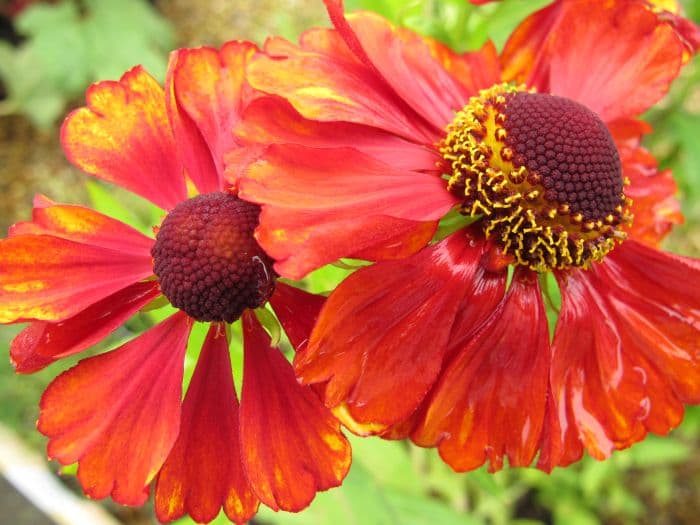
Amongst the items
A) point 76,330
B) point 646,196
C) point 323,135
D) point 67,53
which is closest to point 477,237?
point 323,135

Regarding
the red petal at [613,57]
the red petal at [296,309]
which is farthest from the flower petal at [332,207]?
the red petal at [613,57]

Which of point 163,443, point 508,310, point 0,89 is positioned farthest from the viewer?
point 0,89

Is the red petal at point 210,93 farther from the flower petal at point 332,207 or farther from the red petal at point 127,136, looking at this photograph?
the flower petal at point 332,207

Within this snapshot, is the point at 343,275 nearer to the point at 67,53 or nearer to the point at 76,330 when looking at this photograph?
the point at 76,330

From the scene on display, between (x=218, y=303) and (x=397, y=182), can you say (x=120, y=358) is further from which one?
(x=397, y=182)

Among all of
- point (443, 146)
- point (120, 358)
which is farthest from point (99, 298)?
point (443, 146)

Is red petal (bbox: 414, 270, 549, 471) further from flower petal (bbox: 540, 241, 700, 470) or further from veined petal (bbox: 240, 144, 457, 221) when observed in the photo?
veined petal (bbox: 240, 144, 457, 221)
